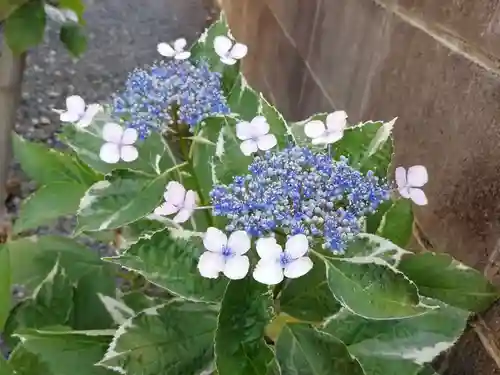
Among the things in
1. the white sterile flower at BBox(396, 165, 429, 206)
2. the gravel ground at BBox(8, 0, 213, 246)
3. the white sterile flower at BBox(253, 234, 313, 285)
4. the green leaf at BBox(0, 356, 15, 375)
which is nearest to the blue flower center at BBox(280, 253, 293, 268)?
the white sterile flower at BBox(253, 234, 313, 285)

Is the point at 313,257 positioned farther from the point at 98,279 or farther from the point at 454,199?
the point at 98,279

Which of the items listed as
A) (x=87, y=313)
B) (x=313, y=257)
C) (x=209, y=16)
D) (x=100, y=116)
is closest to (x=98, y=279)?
(x=87, y=313)

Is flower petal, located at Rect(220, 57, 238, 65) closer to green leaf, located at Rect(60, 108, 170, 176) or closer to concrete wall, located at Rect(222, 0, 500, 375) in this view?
green leaf, located at Rect(60, 108, 170, 176)

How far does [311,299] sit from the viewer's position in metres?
0.63

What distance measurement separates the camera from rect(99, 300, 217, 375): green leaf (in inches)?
22.1

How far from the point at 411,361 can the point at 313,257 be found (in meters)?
0.14

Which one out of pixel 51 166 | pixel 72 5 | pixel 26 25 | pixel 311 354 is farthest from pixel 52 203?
pixel 72 5

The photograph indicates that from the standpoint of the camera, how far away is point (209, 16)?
7.86 ft

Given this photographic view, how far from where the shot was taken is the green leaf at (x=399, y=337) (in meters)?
0.62

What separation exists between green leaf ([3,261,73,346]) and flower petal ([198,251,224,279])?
349mm

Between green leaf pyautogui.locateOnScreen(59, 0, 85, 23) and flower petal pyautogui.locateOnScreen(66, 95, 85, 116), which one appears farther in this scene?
green leaf pyautogui.locateOnScreen(59, 0, 85, 23)

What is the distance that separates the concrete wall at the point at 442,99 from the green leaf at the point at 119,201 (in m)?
0.31

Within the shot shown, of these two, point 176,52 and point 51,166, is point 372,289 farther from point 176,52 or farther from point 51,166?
point 51,166

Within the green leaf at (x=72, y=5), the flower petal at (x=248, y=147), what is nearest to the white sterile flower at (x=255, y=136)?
the flower petal at (x=248, y=147)
